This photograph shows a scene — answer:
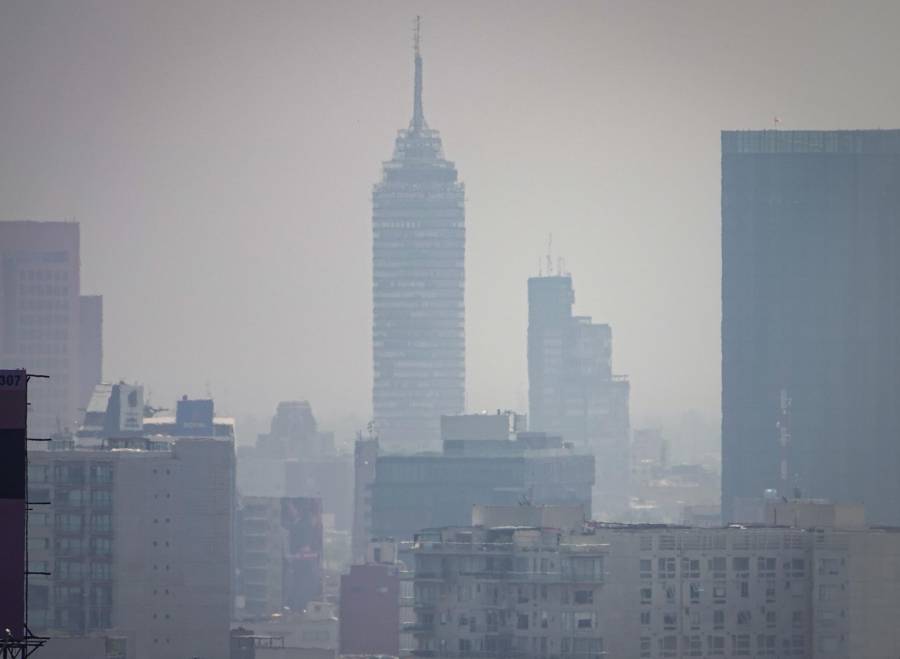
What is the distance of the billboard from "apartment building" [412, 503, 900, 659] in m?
85.6

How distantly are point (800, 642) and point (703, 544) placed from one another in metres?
5.89

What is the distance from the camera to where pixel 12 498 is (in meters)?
74.4

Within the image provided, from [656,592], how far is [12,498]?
3544 inches

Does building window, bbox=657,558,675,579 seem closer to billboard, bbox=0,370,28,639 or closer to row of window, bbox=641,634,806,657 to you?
row of window, bbox=641,634,806,657

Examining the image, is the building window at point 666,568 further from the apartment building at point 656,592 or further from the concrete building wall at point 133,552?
the concrete building wall at point 133,552

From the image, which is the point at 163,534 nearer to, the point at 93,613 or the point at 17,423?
the point at 93,613

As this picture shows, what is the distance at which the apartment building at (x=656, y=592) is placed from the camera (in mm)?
160125

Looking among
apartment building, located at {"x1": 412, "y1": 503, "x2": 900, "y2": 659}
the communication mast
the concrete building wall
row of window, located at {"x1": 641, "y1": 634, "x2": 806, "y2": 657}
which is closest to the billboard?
the communication mast

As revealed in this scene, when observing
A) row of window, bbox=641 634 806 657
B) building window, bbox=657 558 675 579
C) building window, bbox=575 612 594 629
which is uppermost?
building window, bbox=657 558 675 579

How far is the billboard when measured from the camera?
243 ft

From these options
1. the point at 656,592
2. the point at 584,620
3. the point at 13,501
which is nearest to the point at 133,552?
the point at 584,620

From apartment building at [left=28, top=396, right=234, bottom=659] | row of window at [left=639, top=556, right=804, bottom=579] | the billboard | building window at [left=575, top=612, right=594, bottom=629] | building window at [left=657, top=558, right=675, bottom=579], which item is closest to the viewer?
the billboard

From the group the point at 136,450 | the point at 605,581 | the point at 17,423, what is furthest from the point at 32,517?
the point at 17,423

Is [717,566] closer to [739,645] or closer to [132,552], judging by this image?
[739,645]
